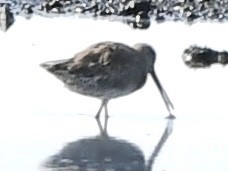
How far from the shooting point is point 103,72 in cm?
689

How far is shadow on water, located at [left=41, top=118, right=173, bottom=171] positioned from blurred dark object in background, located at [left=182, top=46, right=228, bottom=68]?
203 centimetres

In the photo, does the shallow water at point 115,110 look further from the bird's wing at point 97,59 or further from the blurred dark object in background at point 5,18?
the blurred dark object in background at point 5,18

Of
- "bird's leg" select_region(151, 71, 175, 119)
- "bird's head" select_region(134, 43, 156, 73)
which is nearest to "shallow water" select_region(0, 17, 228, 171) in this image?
"bird's leg" select_region(151, 71, 175, 119)

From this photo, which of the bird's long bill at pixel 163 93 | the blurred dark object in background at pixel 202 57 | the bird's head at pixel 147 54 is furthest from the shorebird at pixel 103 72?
the blurred dark object in background at pixel 202 57

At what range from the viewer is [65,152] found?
19.8 ft

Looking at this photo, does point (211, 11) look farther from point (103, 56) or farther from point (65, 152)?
point (65, 152)

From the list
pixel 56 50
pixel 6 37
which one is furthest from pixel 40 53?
pixel 6 37

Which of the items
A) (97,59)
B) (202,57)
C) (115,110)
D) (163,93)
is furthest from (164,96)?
(202,57)

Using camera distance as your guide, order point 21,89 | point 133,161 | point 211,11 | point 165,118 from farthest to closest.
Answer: point 211,11, point 21,89, point 165,118, point 133,161

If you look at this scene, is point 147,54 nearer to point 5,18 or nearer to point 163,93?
point 163,93

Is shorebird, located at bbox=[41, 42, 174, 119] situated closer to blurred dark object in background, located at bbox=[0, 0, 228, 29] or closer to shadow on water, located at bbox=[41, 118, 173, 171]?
shadow on water, located at bbox=[41, 118, 173, 171]

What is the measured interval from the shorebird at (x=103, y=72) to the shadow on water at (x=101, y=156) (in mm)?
504

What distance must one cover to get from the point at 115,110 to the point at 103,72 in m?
0.26

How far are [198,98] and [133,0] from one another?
396 centimetres
